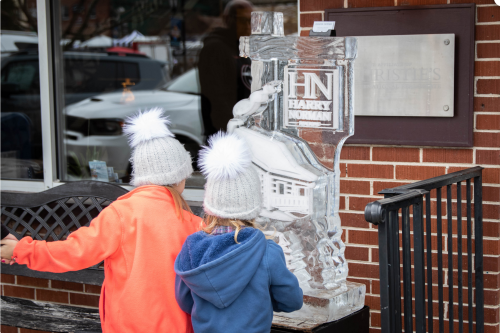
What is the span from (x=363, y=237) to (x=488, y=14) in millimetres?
1306

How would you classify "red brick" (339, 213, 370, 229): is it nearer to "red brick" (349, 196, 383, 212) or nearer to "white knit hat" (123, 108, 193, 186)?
"red brick" (349, 196, 383, 212)

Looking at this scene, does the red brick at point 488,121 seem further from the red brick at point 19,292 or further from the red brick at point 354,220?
the red brick at point 19,292

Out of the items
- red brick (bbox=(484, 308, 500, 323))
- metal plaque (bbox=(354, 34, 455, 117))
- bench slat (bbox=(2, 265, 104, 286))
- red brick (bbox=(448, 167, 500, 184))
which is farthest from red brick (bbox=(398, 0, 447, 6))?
bench slat (bbox=(2, 265, 104, 286))

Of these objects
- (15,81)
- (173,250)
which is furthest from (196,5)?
(173,250)

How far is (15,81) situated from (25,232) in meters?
2.35

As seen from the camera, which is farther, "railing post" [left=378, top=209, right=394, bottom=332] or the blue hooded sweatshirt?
the blue hooded sweatshirt

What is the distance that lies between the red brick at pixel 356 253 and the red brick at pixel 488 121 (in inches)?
35.0

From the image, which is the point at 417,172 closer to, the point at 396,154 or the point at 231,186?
the point at 396,154

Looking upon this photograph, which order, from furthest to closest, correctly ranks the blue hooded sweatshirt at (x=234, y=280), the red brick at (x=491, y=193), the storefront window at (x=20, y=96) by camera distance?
the storefront window at (x=20, y=96)
the red brick at (x=491, y=193)
the blue hooded sweatshirt at (x=234, y=280)

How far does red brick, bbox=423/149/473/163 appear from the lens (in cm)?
298

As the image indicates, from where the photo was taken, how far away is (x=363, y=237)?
127 inches

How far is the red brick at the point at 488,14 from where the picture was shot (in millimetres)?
2842

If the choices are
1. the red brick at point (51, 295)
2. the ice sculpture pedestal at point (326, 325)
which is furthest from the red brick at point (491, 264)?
the red brick at point (51, 295)

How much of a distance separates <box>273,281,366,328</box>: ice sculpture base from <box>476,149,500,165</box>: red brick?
36.3 inches
